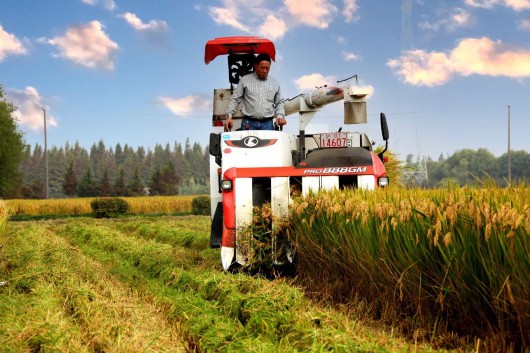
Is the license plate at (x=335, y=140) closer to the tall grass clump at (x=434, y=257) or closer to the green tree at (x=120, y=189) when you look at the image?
the tall grass clump at (x=434, y=257)

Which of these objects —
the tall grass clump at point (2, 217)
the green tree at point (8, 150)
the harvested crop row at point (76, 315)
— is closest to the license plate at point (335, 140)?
the harvested crop row at point (76, 315)

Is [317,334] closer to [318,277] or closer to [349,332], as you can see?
[349,332]

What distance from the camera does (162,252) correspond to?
32.1 feet

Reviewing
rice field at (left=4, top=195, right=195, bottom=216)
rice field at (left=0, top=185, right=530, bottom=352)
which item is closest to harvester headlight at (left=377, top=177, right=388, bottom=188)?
rice field at (left=0, top=185, right=530, bottom=352)

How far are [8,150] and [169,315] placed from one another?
160ft

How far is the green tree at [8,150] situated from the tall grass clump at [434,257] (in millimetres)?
48208

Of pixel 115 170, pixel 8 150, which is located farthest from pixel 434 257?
pixel 115 170

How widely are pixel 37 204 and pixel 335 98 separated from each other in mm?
29132

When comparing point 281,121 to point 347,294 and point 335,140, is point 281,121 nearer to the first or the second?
point 335,140

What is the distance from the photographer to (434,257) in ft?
15.4

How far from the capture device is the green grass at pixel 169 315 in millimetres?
4367

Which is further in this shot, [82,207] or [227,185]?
[82,207]

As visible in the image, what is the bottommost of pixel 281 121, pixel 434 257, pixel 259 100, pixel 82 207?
pixel 82 207

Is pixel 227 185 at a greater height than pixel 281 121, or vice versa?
pixel 281 121
